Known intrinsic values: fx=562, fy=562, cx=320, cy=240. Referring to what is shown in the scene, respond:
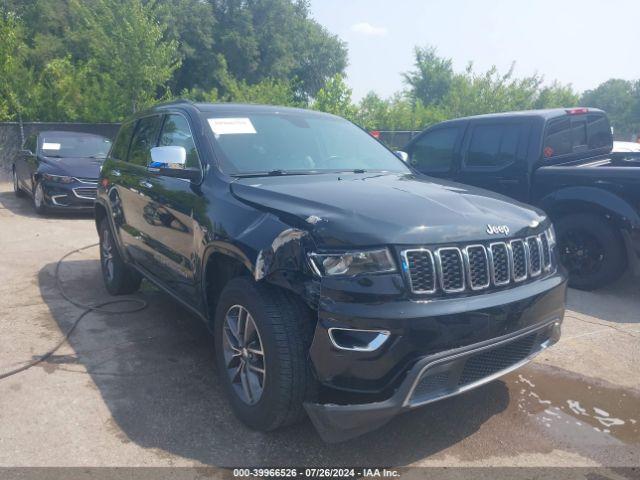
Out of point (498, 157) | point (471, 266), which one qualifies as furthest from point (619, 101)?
point (471, 266)

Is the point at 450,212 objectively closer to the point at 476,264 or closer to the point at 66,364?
the point at 476,264

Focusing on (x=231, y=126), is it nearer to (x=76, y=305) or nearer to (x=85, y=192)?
(x=76, y=305)

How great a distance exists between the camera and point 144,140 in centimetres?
505

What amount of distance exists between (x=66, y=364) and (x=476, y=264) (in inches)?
118

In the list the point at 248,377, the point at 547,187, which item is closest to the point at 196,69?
the point at 547,187

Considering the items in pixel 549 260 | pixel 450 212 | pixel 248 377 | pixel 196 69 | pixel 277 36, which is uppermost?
pixel 277 36

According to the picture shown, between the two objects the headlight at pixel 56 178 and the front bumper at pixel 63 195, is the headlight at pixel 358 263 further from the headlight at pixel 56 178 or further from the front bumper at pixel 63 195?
the headlight at pixel 56 178

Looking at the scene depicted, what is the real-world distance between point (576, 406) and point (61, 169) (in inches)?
374

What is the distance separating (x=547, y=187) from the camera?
616 cm

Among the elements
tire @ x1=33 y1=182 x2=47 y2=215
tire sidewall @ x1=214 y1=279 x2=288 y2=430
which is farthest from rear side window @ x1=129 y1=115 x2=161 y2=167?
tire @ x1=33 y1=182 x2=47 y2=215

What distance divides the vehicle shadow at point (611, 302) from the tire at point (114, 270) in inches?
170

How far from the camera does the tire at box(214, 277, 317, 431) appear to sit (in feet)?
9.05

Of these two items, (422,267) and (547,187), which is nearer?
(422,267)

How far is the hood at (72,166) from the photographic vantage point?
33.4 feet
